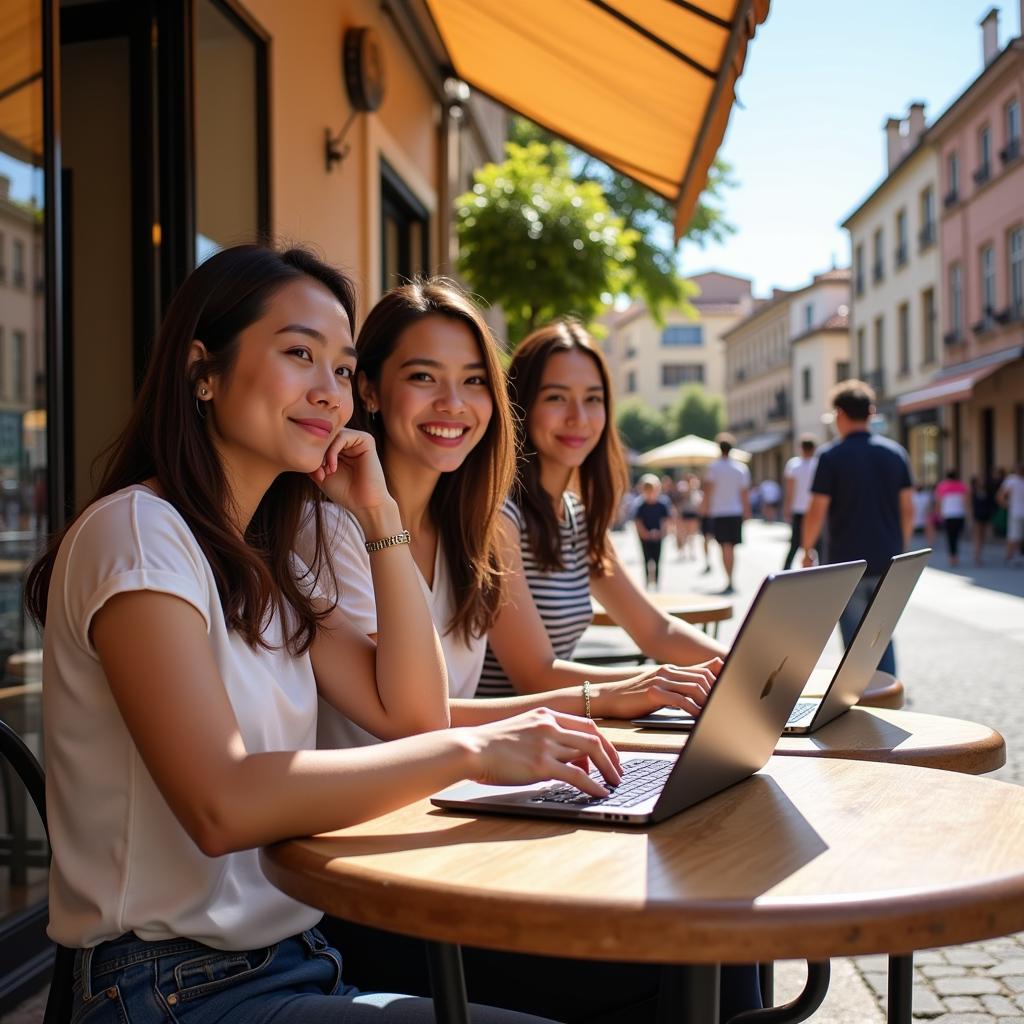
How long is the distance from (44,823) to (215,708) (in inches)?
16.1

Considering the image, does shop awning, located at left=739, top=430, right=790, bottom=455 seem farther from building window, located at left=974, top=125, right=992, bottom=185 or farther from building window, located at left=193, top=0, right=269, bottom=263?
building window, located at left=193, top=0, right=269, bottom=263

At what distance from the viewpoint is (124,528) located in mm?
1526

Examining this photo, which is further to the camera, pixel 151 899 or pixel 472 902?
pixel 151 899

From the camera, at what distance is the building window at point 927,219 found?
110 ft

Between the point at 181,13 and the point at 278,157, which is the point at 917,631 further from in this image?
the point at 181,13

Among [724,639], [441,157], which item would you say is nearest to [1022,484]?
[724,639]

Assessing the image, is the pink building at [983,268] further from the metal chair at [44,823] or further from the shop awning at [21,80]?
the metal chair at [44,823]

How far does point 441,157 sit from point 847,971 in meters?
8.18

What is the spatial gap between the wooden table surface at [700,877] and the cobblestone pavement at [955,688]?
66.0 inches

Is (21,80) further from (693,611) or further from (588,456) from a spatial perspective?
(693,611)

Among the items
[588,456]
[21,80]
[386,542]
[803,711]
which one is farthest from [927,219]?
[386,542]

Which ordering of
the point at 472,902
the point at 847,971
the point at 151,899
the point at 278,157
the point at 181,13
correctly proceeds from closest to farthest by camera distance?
1. the point at 472,902
2. the point at 151,899
3. the point at 847,971
4. the point at 181,13
5. the point at 278,157

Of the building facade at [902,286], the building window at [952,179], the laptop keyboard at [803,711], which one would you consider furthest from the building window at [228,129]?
the building facade at [902,286]

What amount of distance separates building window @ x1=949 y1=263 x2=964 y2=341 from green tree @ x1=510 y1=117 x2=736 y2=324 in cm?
1571
